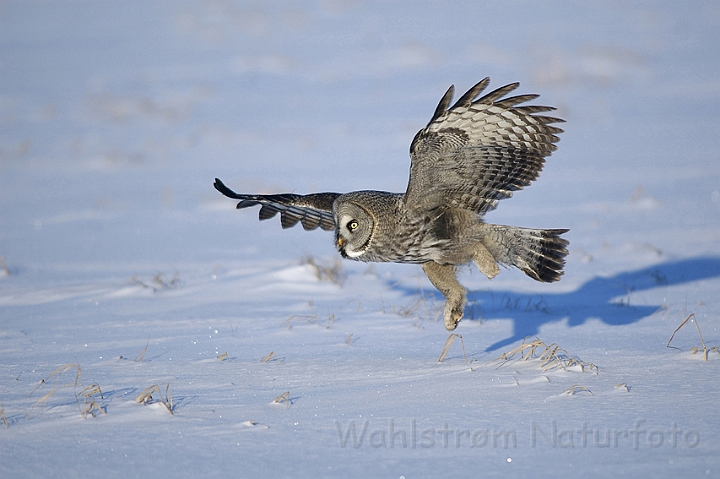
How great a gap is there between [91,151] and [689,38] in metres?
12.6

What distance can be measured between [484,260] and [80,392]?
2522mm

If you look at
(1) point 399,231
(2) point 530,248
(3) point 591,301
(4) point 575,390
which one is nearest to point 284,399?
(4) point 575,390

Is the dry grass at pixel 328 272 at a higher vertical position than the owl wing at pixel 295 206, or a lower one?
lower

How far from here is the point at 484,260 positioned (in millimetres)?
5484

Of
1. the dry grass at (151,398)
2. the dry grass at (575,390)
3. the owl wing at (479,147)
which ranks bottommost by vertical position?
the dry grass at (151,398)

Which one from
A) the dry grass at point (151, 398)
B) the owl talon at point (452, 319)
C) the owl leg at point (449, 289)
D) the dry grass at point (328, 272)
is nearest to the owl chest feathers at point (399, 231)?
the owl leg at point (449, 289)

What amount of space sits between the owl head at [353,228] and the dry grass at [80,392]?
1.76 m

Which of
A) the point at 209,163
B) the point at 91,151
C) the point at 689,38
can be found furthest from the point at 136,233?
the point at 689,38

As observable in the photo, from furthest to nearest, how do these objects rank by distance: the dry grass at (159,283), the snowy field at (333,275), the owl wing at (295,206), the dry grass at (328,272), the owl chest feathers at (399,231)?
the dry grass at (328,272), the dry grass at (159,283), the owl wing at (295,206), the owl chest feathers at (399,231), the snowy field at (333,275)

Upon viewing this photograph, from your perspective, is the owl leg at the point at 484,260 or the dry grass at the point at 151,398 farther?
the owl leg at the point at 484,260

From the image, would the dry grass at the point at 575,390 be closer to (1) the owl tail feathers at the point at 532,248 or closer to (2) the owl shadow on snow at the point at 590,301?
(2) the owl shadow on snow at the point at 590,301

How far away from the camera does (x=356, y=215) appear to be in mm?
5379

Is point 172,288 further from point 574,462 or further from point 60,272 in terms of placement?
point 574,462

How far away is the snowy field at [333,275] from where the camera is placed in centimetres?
343
